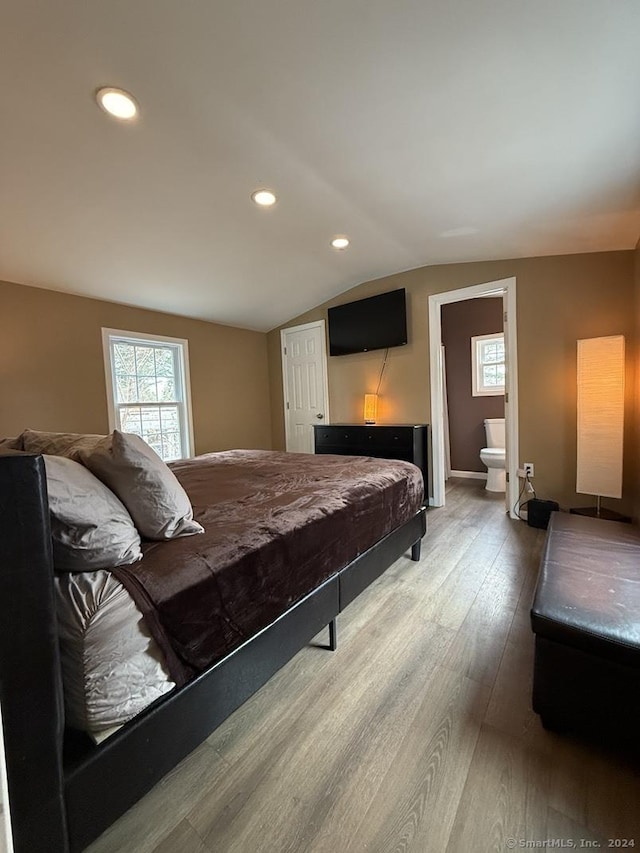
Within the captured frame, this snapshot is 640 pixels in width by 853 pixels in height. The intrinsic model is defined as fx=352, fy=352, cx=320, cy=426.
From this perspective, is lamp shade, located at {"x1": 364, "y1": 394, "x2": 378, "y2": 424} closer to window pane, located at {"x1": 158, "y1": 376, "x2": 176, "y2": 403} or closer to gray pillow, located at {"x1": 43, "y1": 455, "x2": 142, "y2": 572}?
window pane, located at {"x1": 158, "y1": 376, "x2": 176, "y2": 403}

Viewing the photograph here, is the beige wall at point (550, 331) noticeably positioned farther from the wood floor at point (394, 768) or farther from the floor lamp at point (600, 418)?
the wood floor at point (394, 768)

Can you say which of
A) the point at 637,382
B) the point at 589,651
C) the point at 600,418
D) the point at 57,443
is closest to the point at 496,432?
the point at 600,418

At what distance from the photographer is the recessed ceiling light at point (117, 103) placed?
1.64 meters

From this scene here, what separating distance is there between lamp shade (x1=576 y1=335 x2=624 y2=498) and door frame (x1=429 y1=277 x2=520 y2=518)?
56cm

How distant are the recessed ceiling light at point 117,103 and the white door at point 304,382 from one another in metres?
3.07

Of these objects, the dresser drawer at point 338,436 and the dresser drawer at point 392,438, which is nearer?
the dresser drawer at point 392,438

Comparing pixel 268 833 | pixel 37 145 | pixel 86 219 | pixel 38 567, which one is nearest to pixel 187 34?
pixel 37 145

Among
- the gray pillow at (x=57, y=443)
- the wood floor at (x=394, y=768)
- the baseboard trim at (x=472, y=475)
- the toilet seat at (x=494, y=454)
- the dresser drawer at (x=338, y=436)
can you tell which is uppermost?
the gray pillow at (x=57, y=443)

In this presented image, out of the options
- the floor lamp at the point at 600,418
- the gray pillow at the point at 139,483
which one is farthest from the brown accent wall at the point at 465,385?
the gray pillow at the point at 139,483

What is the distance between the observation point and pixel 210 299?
391 centimetres

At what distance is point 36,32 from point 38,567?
2047 millimetres

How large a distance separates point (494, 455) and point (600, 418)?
5.30 feet

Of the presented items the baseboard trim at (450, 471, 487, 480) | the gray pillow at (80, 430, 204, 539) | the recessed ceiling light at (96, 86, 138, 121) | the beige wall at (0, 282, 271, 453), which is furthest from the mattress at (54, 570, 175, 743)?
the baseboard trim at (450, 471, 487, 480)

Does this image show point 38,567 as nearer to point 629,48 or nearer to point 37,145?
point 37,145
